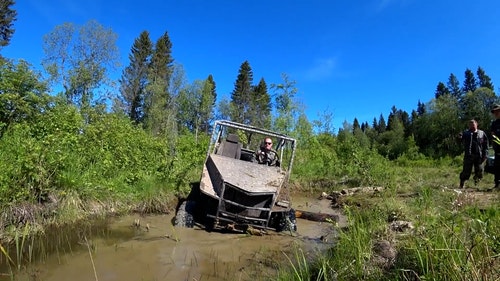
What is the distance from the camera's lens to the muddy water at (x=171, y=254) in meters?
4.09

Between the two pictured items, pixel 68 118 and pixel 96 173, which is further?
pixel 68 118

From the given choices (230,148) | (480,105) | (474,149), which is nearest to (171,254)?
(230,148)

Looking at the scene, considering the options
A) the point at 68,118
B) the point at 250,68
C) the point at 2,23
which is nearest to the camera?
the point at 68,118

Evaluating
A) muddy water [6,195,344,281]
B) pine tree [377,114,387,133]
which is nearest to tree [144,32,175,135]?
muddy water [6,195,344,281]

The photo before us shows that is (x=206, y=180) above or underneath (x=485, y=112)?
underneath

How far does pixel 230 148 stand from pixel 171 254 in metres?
4.12

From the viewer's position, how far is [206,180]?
6902 millimetres

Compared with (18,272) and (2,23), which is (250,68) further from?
(18,272)

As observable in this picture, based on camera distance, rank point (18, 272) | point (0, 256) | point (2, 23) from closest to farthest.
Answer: point (18, 272) → point (0, 256) → point (2, 23)

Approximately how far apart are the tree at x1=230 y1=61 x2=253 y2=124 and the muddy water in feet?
145

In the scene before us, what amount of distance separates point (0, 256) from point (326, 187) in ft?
38.8

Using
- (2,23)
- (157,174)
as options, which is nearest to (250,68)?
(2,23)

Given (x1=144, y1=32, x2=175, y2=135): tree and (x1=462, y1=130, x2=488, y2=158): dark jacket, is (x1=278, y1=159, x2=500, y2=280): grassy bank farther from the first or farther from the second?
(x1=144, y1=32, x2=175, y2=135): tree

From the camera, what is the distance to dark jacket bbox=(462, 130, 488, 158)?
888 centimetres
